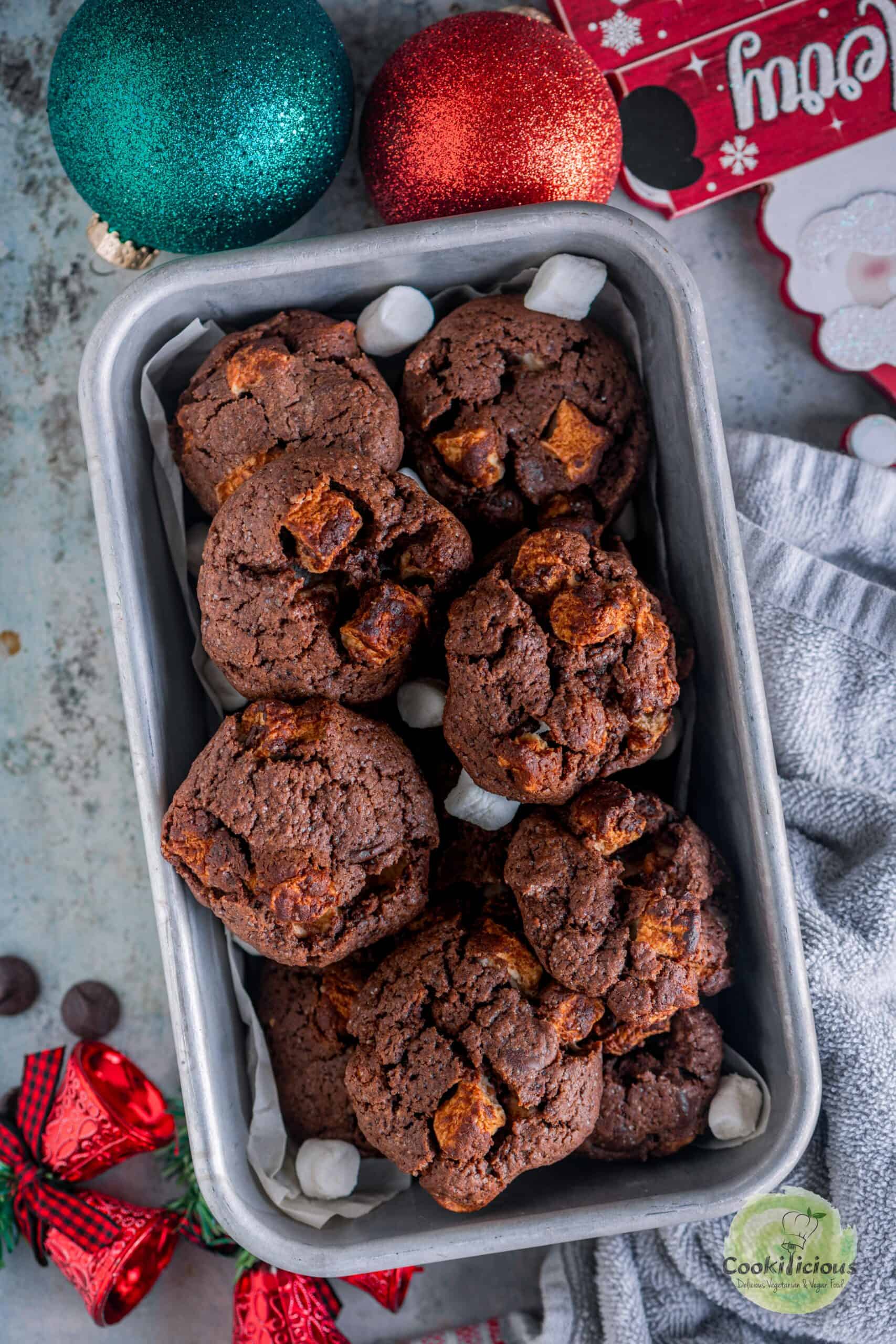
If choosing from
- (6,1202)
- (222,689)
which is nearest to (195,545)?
(222,689)

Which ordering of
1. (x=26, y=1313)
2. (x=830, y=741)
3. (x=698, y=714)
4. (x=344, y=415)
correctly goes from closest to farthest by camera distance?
(x=344, y=415) < (x=698, y=714) < (x=830, y=741) < (x=26, y=1313)

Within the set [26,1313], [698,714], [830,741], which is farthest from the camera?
[26,1313]

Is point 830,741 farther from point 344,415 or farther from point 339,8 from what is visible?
point 339,8

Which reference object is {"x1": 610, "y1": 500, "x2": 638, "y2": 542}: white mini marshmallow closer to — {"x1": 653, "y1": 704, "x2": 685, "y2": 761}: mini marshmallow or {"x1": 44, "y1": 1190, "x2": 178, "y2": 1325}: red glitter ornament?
{"x1": 653, "y1": 704, "x2": 685, "y2": 761}: mini marshmallow

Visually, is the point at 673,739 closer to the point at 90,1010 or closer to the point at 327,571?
the point at 327,571

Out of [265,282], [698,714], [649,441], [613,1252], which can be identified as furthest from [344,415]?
[613,1252]

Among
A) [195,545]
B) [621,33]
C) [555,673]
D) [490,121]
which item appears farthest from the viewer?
[621,33]

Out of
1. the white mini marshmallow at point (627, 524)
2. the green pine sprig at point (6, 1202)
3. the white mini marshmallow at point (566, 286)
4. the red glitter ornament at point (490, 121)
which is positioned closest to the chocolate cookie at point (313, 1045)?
the green pine sprig at point (6, 1202)
